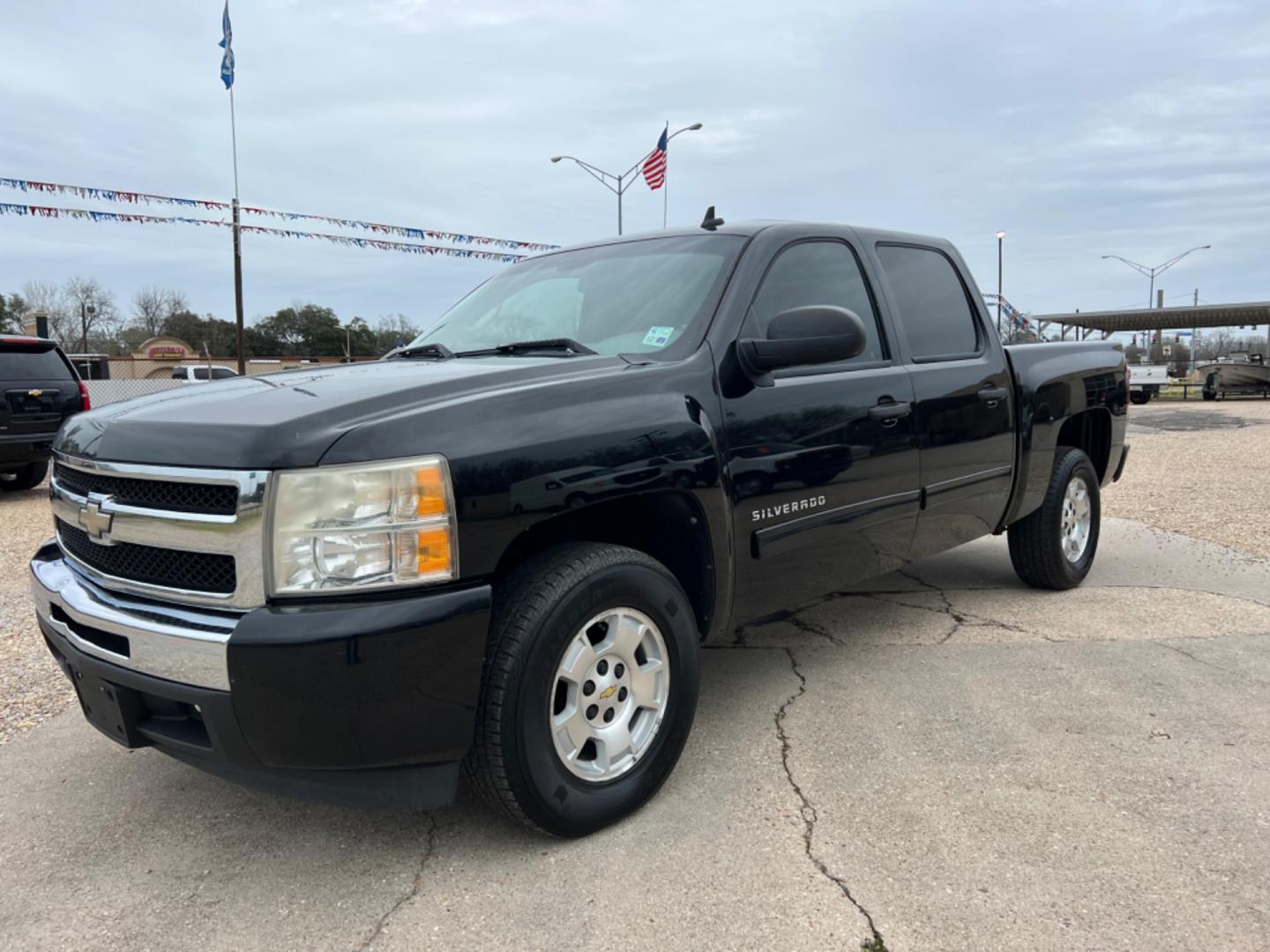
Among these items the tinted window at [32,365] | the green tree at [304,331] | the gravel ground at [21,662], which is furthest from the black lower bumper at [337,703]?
the green tree at [304,331]

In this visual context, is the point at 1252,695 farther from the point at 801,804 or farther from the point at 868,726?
the point at 801,804

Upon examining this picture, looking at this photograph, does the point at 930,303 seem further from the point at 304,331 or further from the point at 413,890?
the point at 304,331

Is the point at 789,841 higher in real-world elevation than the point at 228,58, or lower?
lower

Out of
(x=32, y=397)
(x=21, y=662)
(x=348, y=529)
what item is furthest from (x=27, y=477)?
(x=348, y=529)

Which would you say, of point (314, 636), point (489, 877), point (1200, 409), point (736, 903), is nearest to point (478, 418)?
point (314, 636)

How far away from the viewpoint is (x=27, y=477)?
10.4m

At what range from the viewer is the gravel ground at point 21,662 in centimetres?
369

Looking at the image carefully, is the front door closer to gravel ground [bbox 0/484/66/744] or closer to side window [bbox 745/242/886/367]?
side window [bbox 745/242/886/367]

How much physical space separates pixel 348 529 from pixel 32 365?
9229 millimetres

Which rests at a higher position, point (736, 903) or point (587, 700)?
point (587, 700)

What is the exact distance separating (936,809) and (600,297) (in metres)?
2.11

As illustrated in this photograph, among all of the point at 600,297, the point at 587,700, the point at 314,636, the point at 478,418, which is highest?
the point at 600,297

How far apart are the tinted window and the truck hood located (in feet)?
25.6

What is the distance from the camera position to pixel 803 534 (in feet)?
10.6
